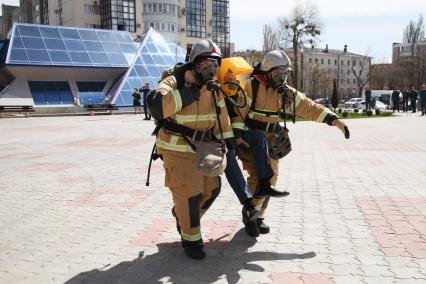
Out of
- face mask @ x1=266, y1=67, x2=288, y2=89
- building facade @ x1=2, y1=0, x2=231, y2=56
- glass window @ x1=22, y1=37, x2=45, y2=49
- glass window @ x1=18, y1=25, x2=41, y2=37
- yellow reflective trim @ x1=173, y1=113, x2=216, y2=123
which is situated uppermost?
building facade @ x1=2, y1=0, x2=231, y2=56

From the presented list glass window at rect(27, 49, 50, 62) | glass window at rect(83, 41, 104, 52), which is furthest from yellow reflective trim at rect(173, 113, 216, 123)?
glass window at rect(83, 41, 104, 52)

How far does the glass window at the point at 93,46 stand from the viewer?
37281 mm

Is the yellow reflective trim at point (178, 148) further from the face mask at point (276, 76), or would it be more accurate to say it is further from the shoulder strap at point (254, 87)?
the face mask at point (276, 76)

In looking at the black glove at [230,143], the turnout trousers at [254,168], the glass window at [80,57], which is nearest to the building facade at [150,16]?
the glass window at [80,57]

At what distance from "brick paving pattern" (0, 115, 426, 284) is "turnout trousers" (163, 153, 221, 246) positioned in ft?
0.87

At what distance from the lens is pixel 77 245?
14.7 ft

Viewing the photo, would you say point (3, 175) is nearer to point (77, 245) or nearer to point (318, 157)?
point (77, 245)

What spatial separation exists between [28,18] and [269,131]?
313ft

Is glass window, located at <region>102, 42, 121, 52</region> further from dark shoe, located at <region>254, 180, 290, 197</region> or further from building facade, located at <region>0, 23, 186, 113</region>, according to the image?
→ dark shoe, located at <region>254, 180, 290, 197</region>

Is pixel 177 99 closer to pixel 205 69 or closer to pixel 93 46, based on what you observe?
pixel 205 69

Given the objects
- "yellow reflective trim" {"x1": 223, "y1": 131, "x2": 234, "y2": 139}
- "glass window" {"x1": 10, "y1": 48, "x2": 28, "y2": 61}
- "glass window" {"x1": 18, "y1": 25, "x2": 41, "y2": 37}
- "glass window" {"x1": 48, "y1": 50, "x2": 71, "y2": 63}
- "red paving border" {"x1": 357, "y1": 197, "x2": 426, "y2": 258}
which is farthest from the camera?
"glass window" {"x1": 18, "y1": 25, "x2": 41, "y2": 37}

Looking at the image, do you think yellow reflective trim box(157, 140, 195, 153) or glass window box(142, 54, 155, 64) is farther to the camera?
→ glass window box(142, 54, 155, 64)

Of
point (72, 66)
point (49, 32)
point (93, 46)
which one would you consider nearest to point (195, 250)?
point (72, 66)

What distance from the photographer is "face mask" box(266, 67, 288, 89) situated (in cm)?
455
